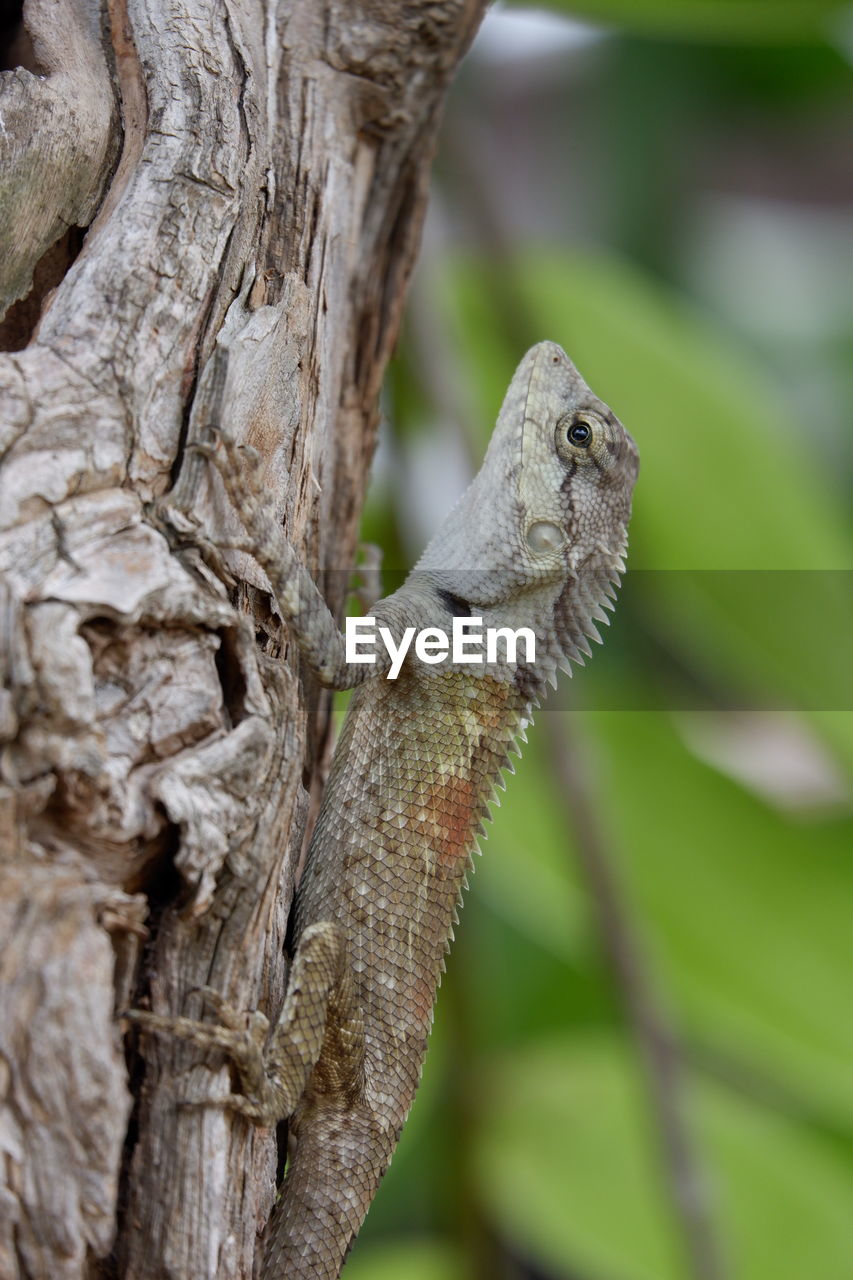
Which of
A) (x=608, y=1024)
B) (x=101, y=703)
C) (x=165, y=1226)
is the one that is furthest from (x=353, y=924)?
(x=608, y=1024)

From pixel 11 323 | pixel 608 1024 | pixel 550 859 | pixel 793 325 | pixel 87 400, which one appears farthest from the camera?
pixel 793 325

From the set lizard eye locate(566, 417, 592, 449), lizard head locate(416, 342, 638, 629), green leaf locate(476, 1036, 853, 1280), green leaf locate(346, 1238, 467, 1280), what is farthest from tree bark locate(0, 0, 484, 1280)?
green leaf locate(346, 1238, 467, 1280)

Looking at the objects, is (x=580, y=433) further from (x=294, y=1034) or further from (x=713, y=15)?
(x=713, y=15)

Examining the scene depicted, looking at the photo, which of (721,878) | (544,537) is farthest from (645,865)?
(544,537)

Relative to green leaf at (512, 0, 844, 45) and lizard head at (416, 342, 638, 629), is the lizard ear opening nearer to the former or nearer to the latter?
lizard head at (416, 342, 638, 629)

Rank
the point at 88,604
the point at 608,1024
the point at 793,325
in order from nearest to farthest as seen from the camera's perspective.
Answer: the point at 88,604 < the point at 608,1024 < the point at 793,325

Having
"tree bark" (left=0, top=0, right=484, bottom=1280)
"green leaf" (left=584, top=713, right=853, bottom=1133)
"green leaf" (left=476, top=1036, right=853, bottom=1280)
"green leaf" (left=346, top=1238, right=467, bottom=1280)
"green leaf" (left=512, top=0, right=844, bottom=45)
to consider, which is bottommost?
"green leaf" (left=346, top=1238, right=467, bottom=1280)

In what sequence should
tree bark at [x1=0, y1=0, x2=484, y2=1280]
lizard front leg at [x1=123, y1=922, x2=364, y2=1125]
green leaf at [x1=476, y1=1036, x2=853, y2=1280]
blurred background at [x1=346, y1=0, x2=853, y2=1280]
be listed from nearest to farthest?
tree bark at [x1=0, y1=0, x2=484, y2=1280] < lizard front leg at [x1=123, y1=922, x2=364, y2=1125] < blurred background at [x1=346, y1=0, x2=853, y2=1280] < green leaf at [x1=476, y1=1036, x2=853, y2=1280]

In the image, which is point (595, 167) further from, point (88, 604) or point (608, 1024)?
point (88, 604)
